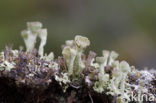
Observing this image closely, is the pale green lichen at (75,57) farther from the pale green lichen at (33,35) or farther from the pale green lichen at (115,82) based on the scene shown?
the pale green lichen at (33,35)

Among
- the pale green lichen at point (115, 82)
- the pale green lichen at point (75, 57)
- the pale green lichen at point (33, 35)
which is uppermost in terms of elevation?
the pale green lichen at point (33, 35)

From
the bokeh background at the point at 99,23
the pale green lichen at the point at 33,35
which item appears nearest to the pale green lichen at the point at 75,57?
the pale green lichen at the point at 33,35

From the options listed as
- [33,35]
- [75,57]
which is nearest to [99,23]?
[33,35]

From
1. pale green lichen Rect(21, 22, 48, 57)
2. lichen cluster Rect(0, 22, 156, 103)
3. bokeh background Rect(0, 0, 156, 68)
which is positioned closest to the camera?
lichen cluster Rect(0, 22, 156, 103)

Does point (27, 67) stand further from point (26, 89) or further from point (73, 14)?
point (73, 14)

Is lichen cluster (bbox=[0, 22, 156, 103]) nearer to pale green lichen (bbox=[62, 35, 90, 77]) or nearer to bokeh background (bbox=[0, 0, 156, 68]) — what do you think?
pale green lichen (bbox=[62, 35, 90, 77])

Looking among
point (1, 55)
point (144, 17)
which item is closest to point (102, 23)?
point (144, 17)

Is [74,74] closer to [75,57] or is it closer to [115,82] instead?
[75,57]

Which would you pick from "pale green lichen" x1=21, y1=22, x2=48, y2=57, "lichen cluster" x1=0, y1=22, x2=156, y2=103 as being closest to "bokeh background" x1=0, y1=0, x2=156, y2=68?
"pale green lichen" x1=21, y1=22, x2=48, y2=57
